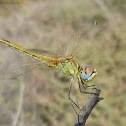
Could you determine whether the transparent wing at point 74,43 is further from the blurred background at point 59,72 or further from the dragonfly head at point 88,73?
the blurred background at point 59,72

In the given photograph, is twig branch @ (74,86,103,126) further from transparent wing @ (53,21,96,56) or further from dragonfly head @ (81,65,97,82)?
transparent wing @ (53,21,96,56)

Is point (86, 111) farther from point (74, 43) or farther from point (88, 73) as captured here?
point (74, 43)

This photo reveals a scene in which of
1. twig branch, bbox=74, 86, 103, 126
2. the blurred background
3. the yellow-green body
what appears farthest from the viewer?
the blurred background

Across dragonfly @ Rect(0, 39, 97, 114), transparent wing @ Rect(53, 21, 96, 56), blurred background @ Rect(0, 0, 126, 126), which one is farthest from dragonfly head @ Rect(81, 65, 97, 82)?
blurred background @ Rect(0, 0, 126, 126)

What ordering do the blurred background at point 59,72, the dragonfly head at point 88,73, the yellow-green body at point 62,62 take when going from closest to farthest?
the dragonfly head at point 88,73 < the yellow-green body at point 62,62 < the blurred background at point 59,72

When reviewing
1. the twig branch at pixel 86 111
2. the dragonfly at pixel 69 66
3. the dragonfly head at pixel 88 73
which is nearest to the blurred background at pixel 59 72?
the dragonfly at pixel 69 66

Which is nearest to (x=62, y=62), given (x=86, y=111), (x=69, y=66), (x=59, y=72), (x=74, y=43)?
(x=69, y=66)
